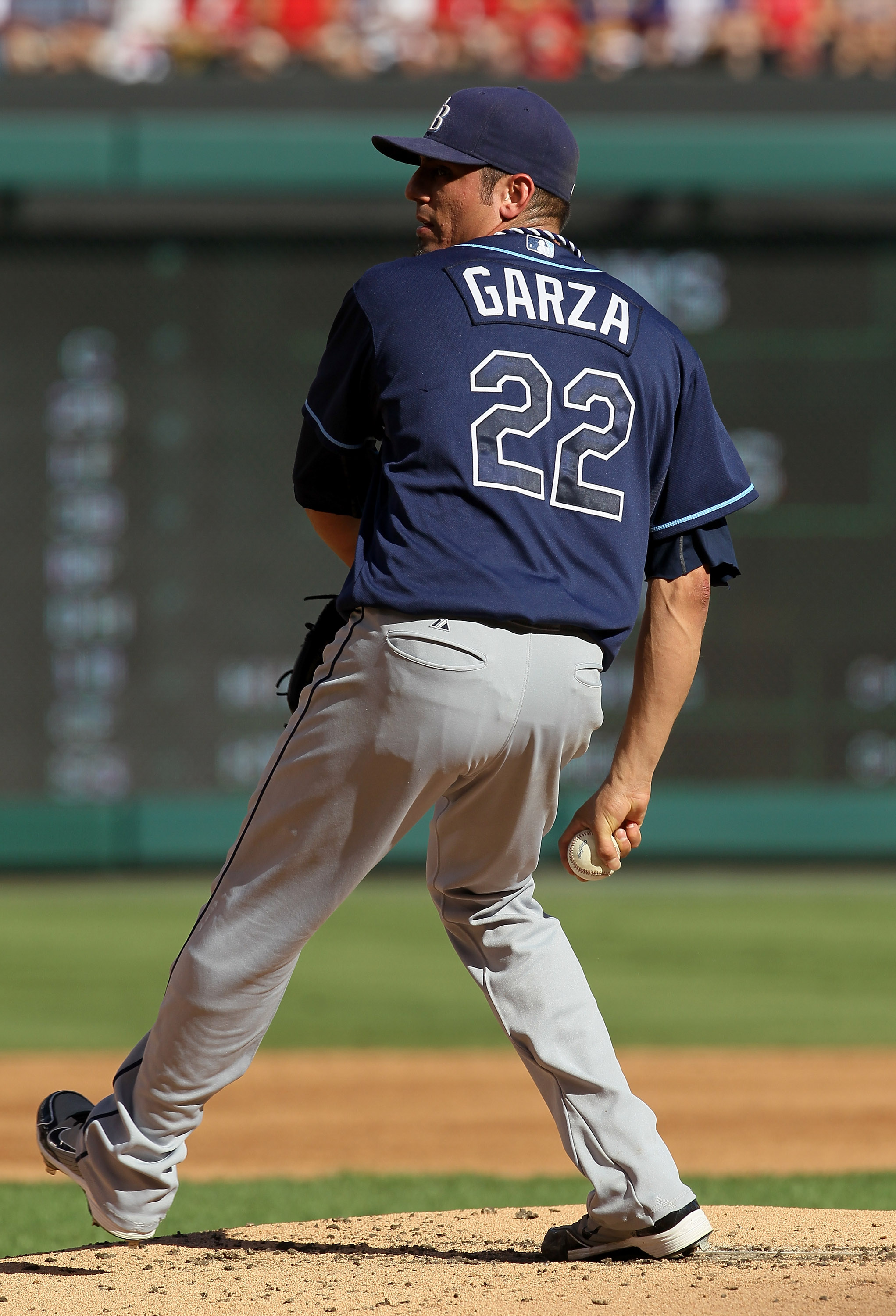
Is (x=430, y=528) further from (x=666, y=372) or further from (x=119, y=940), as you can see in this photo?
(x=119, y=940)

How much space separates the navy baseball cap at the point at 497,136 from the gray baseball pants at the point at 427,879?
66 centimetres

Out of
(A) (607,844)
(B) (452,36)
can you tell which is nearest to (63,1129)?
(A) (607,844)

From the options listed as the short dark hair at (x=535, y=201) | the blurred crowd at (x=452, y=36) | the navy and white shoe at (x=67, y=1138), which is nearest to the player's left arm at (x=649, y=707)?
the short dark hair at (x=535, y=201)

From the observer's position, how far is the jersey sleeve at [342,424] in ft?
8.10

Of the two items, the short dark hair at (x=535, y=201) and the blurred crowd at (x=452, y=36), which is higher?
the blurred crowd at (x=452, y=36)

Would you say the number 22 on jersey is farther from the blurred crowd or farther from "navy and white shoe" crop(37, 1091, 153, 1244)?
the blurred crowd

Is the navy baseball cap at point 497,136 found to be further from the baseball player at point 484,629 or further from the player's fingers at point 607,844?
the player's fingers at point 607,844

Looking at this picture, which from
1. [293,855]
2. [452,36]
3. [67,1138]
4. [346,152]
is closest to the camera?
[293,855]

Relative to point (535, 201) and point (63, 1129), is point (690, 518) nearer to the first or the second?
point (535, 201)

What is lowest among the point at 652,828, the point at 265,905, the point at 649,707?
the point at 652,828

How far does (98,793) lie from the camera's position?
974cm

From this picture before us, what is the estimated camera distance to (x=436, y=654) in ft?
7.66

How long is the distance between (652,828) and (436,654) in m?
7.62

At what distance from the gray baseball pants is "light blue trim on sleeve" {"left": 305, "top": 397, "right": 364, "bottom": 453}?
273 millimetres
